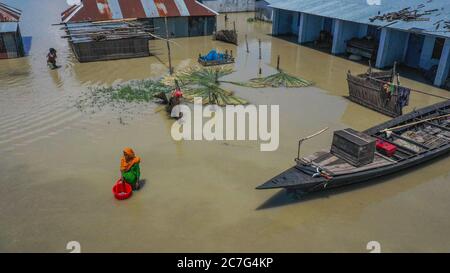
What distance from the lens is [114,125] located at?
15.6 metres

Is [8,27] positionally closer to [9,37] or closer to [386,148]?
[9,37]

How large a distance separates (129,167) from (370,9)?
24067 millimetres

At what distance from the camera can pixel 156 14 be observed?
32.6 meters

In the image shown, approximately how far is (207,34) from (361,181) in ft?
95.3

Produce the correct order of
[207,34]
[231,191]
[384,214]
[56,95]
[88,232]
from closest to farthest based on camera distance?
[88,232]
[384,214]
[231,191]
[56,95]
[207,34]

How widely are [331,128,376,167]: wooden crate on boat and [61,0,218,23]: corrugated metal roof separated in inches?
1046

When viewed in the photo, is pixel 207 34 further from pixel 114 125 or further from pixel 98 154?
pixel 98 154

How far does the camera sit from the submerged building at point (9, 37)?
83.3ft

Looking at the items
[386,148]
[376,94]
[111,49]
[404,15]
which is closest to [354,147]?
[386,148]

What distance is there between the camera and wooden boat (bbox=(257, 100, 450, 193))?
10000 mm

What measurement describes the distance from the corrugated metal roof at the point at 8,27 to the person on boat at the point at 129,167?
2120cm

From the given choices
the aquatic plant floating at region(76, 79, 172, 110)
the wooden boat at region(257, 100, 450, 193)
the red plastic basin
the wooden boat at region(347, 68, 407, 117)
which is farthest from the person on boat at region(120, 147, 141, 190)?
the wooden boat at region(347, 68, 407, 117)

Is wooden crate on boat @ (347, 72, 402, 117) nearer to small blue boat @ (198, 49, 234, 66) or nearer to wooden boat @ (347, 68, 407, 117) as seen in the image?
wooden boat @ (347, 68, 407, 117)

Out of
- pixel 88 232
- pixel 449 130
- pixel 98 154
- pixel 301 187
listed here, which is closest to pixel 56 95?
pixel 98 154
